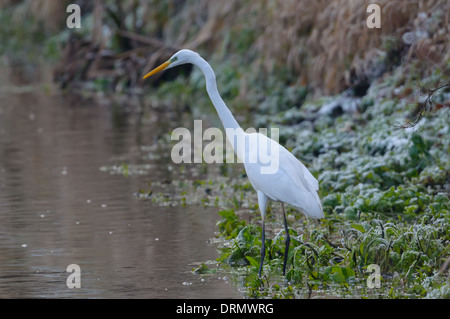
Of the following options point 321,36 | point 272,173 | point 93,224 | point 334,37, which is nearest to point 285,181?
point 272,173

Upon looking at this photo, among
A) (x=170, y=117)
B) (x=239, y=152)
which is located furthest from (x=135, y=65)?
(x=239, y=152)

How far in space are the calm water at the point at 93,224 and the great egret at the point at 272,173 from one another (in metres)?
0.82

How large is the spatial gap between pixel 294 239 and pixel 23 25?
28.8 meters

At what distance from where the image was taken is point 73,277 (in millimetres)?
6621

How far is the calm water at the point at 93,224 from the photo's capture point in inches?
255

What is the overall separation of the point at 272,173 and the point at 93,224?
8.28 feet

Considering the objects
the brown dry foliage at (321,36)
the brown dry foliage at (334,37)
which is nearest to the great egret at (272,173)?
the brown dry foliage at (321,36)

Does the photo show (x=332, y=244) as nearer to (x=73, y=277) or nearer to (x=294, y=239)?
(x=294, y=239)

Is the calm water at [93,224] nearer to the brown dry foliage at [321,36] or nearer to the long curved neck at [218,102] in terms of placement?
the long curved neck at [218,102]

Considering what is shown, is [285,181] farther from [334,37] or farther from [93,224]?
[334,37]

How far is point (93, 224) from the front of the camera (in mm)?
8516

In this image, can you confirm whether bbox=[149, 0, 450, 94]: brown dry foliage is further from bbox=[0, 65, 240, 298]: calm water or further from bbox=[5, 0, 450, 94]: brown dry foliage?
bbox=[0, 65, 240, 298]: calm water

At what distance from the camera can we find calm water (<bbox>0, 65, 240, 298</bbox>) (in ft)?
21.3

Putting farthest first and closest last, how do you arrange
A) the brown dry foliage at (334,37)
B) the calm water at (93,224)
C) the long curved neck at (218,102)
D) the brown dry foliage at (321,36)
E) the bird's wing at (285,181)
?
the brown dry foliage at (321,36), the brown dry foliage at (334,37), the long curved neck at (218,102), the bird's wing at (285,181), the calm water at (93,224)
